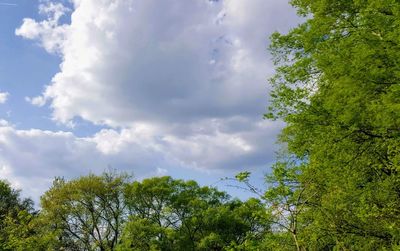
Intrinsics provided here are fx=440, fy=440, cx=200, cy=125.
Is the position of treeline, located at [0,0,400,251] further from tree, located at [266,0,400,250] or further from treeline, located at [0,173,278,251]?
treeline, located at [0,173,278,251]

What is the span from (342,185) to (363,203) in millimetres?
961

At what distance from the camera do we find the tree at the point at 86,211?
4769 cm

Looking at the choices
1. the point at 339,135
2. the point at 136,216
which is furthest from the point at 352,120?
the point at 136,216

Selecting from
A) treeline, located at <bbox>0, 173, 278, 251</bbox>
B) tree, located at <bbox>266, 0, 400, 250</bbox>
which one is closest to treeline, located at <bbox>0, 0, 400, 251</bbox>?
tree, located at <bbox>266, 0, 400, 250</bbox>

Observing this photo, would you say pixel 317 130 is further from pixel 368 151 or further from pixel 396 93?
pixel 396 93

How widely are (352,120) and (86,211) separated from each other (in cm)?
4079

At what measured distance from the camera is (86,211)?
48.8 meters

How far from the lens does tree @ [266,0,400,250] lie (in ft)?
40.6

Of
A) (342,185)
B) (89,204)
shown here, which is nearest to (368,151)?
(342,185)

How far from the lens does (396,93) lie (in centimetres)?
1149

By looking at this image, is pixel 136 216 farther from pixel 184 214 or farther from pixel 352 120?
pixel 352 120

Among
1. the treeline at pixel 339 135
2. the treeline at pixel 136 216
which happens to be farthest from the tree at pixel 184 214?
the treeline at pixel 339 135

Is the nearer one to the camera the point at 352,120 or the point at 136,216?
the point at 352,120

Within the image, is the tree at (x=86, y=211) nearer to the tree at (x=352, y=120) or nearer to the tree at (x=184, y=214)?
the tree at (x=184, y=214)
